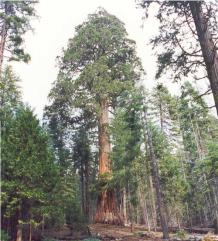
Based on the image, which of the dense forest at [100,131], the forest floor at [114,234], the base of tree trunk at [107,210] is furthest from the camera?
the base of tree trunk at [107,210]

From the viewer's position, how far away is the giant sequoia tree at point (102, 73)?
92.3 feet

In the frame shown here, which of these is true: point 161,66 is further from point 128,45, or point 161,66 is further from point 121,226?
point 128,45

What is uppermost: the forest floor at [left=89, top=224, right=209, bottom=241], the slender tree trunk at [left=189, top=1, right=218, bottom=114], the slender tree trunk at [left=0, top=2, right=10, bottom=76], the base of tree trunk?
the slender tree trunk at [left=0, top=2, right=10, bottom=76]

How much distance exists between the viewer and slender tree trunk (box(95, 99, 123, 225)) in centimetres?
2755

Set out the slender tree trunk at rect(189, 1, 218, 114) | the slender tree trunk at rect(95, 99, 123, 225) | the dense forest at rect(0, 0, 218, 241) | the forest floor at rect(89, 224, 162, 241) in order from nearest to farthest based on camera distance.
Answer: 1. the slender tree trunk at rect(189, 1, 218, 114)
2. the dense forest at rect(0, 0, 218, 241)
3. the forest floor at rect(89, 224, 162, 241)
4. the slender tree trunk at rect(95, 99, 123, 225)

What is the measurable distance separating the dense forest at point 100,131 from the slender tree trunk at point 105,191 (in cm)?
→ 8

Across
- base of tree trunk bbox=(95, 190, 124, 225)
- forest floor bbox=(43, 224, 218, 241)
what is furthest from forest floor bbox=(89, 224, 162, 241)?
base of tree trunk bbox=(95, 190, 124, 225)

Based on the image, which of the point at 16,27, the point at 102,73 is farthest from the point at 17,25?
the point at 102,73

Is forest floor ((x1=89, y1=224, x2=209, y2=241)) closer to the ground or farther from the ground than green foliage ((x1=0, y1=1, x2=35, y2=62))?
closer to the ground

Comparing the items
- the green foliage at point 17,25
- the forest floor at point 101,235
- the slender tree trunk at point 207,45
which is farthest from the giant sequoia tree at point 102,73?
the slender tree trunk at point 207,45

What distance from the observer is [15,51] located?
748 inches

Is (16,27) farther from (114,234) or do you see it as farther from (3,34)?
(114,234)

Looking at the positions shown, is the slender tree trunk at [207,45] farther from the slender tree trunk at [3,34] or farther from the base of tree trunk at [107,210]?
the base of tree trunk at [107,210]

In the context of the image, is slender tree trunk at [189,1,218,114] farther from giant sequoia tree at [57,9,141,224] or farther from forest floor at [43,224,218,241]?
giant sequoia tree at [57,9,141,224]
